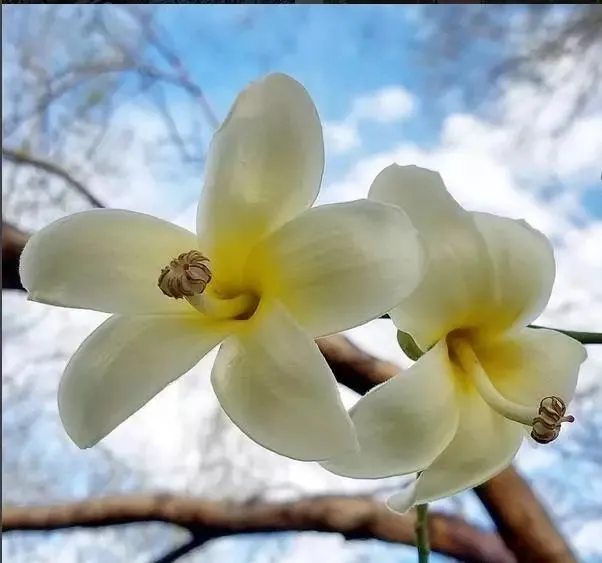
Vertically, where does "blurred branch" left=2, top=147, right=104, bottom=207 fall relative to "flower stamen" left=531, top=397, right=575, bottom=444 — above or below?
above

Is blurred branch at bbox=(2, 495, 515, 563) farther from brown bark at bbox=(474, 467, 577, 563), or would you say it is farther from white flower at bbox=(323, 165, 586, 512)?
white flower at bbox=(323, 165, 586, 512)

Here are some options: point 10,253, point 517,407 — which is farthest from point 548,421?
point 10,253

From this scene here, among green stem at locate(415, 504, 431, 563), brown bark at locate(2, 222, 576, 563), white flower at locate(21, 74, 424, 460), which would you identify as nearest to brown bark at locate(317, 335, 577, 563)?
brown bark at locate(2, 222, 576, 563)

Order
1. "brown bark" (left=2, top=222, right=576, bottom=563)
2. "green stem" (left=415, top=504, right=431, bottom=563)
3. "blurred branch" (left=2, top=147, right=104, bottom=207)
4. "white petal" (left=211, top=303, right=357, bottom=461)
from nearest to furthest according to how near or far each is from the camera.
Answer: "white petal" (left=211, top=303, right=357, bottom=461) < "green stem" (left=415, top=504, right=431, bottom=563) < "brown bark" (left=2, top=222, right=576, bottom=563) < "blurred branch" (left=2, top=147, right=104, bottom=207)

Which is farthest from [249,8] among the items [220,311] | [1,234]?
[220,311]

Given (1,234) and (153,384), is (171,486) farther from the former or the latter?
(153,384)

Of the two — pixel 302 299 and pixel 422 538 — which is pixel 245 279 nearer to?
pixel 302 299

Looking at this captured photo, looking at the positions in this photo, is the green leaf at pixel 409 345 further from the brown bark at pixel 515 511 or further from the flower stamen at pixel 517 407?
the brown bark at pixel 515 511
